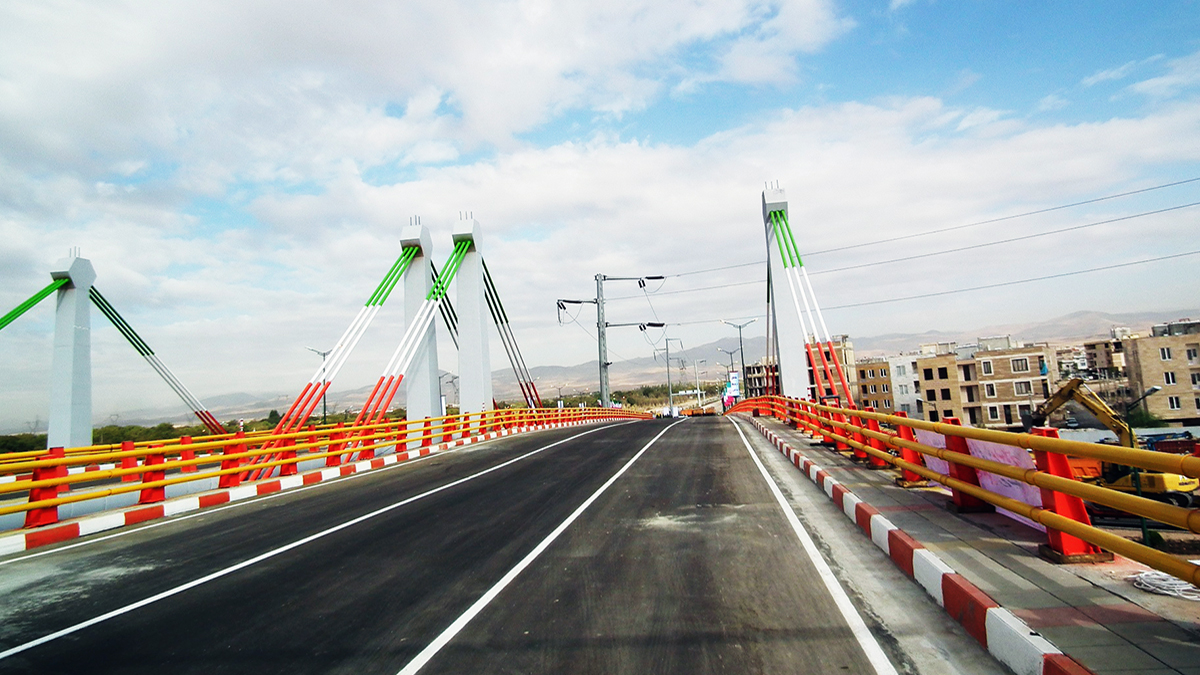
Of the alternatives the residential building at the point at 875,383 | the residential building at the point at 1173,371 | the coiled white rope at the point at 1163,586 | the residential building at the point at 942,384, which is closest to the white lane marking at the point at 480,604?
the coiled white rope at the point at 1163,586

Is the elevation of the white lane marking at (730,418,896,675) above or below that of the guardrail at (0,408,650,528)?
below

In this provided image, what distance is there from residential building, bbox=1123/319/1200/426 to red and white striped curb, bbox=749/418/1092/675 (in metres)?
70.7

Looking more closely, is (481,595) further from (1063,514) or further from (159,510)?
(159,510)

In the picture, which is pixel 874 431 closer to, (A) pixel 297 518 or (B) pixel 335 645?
(B) pixel 335 645

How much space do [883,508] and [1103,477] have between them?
20306 millimetres

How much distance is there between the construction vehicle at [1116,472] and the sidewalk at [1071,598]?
1737 centimetres

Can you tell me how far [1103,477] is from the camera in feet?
70.8

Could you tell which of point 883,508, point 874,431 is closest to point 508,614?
point 883,508

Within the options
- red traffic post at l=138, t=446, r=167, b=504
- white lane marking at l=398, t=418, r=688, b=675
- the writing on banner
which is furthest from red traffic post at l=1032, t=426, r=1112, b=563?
red traffic post at l=138, t=446, r=167, b=504

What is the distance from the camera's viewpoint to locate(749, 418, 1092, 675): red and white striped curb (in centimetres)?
336

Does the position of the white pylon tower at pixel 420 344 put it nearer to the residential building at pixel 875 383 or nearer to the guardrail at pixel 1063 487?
the guardrail at pixel 1063 487

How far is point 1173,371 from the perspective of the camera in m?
59.8

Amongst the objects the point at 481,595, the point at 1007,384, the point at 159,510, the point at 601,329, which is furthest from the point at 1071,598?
the point at 1007,384

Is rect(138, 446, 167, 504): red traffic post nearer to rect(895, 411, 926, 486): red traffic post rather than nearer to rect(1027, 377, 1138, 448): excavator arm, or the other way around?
rect(895, 411, 926, 486): red traffic post
